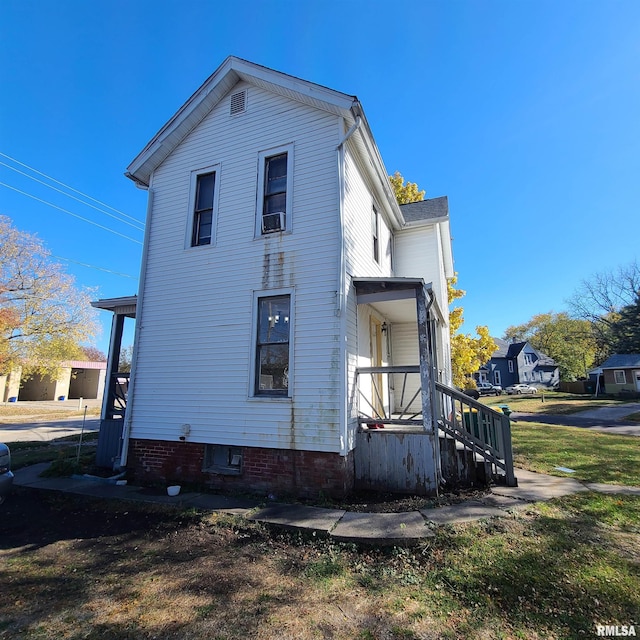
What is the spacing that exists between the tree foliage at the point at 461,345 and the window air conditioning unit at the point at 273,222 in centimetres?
1162

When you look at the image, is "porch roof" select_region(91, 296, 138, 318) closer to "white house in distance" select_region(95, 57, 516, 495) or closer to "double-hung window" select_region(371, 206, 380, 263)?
"white house in distance" select_region(95, 57, 516, 495)

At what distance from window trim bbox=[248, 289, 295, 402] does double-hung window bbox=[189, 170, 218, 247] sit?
1.97 m

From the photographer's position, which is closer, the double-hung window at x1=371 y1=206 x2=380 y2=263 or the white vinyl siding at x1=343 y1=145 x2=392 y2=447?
the white vinyl siding at x1=343 y1=145 x2=392 y2=447

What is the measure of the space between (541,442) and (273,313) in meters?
9.94

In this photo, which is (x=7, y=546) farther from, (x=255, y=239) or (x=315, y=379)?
(x=255, y=239)

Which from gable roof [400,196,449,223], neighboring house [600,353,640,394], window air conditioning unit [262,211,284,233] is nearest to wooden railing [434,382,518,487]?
window air conditioning unit [262,211,284,233]

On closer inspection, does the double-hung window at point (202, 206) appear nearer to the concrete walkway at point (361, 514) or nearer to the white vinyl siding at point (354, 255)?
the white vinyl siding at point (354, 255)

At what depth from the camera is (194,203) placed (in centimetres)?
801

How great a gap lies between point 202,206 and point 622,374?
142 ft

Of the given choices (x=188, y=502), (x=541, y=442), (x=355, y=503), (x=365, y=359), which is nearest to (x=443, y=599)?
(x=355, y=503)

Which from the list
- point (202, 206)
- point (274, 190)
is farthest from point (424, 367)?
point (202, 206)

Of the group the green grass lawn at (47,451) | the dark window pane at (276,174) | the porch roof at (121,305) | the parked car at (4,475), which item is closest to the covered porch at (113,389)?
the porch roof at (121,305)

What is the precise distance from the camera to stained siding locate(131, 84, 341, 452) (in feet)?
20.4

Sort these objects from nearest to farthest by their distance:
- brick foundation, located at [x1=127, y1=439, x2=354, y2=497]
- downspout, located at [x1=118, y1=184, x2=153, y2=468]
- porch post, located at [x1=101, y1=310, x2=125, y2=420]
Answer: brick foundation, located at [x1=127, y1=439, x2=354, y2=497]
downspout, located at [x1=118, y1=184, x2=153, y2=468]
porch post, located at [x1=101, y1=310, x2=125, y2=420]
